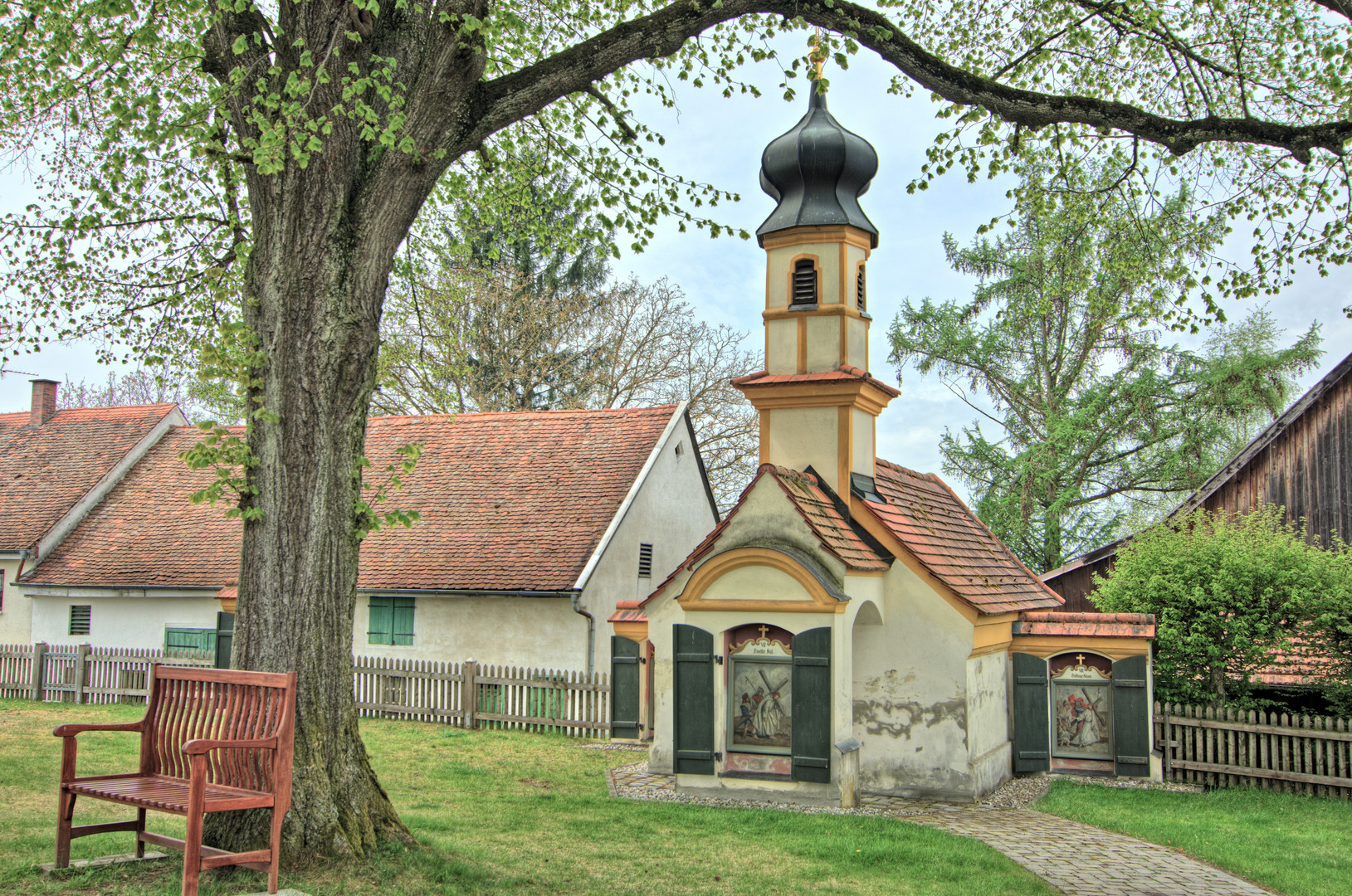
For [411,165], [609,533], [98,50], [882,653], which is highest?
A: [98,50]

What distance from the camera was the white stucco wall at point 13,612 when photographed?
23.4 metres

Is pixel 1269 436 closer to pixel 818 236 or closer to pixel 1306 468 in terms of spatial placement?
pixel 1306 468

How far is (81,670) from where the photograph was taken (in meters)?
20.6

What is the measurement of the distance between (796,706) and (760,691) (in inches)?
19.0

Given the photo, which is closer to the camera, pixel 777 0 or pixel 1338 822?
pixel 777 0

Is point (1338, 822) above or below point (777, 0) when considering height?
below

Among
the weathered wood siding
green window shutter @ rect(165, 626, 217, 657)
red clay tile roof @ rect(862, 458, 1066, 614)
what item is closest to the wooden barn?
the weathered wood siding

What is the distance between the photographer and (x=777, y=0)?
8.26m

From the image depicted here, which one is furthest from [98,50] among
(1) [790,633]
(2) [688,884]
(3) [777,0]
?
(1) [790,633]

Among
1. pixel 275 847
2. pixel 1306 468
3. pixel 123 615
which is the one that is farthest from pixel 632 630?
pixel 123 615

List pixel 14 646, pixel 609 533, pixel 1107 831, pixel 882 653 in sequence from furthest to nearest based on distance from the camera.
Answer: pixel 14 646 → pixel 609 533 → pixel 882 653 → pixel 1107 831

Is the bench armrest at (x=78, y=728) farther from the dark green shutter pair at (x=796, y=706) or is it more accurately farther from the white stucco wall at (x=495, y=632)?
the white stucco wall at (x=495, y=632)

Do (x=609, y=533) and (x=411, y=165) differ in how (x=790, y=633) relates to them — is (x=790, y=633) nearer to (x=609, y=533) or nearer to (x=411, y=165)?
(x=411, y=165)

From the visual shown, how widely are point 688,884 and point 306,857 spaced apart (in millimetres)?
2622
